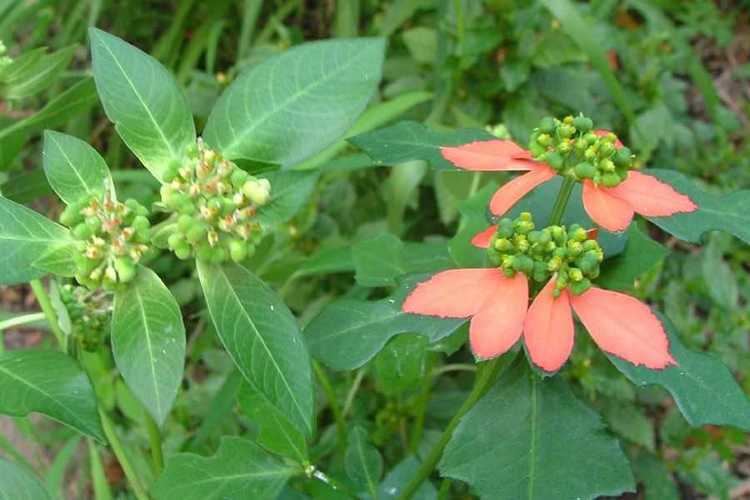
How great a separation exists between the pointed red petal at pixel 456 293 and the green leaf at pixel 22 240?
33 centimetres

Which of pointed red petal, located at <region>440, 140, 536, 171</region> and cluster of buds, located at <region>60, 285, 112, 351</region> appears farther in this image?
cluster of buds, located at <region>60, 285, 112, 351</region>

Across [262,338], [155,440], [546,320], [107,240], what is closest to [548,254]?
[546,320]

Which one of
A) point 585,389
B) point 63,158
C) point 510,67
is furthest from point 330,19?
point 63,158

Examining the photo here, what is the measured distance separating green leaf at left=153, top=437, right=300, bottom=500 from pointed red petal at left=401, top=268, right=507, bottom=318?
0.95ft

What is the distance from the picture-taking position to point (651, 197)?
0.82 meters

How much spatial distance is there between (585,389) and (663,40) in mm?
977

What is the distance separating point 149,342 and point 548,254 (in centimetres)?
36

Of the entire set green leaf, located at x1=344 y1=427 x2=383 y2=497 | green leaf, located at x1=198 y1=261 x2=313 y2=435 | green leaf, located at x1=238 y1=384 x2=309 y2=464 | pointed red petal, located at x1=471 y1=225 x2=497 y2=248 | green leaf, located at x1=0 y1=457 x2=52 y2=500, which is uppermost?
pointed red petal, located at x1=471 y1=225 x2=497 y2=248

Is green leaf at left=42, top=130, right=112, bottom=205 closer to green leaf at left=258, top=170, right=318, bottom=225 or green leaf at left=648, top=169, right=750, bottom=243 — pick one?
green leaf at left=258, top=170, right=318, bottom=225

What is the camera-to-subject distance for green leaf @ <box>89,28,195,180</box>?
2.83 feet

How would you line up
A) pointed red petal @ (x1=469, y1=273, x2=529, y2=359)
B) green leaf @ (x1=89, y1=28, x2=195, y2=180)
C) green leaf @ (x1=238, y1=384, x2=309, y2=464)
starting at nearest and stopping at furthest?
pointed red petal @ (x1=469, y1=273, x2=529, y2=359) < green leaf @ (x1=89, y1=28, x2=195, y2=180) < green leaf @ (x1=238, y1=384, x2=309, y2=464)

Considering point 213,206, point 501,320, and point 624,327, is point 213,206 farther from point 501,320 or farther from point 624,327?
point 624,327

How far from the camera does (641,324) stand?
78 centimetres

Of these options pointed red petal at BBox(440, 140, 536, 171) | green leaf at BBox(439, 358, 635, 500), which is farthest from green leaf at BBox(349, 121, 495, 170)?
green leaf at BBox(439, 358, 635, 500)
